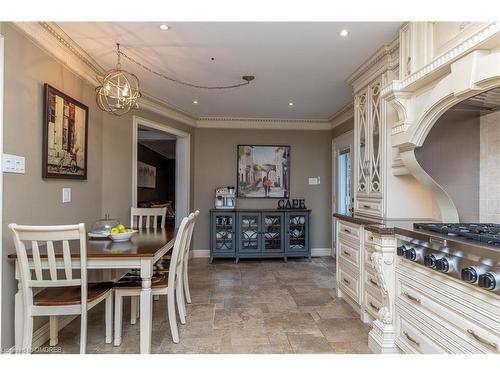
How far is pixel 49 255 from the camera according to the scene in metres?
1.91

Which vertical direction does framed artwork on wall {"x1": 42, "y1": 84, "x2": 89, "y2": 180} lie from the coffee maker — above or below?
above

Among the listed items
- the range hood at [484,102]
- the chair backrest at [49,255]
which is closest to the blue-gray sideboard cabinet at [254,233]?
the chair backrest at [49,255]

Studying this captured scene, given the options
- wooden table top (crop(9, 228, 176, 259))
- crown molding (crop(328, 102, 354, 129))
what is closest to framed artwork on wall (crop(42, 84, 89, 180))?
wooden table top (crop(9, 228, 176, 259))

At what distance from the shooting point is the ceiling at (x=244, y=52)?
2.45 metres

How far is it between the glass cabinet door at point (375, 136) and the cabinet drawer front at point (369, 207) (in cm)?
12

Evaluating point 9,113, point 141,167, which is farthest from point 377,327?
point 141,167

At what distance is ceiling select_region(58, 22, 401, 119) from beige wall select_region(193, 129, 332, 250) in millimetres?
1385

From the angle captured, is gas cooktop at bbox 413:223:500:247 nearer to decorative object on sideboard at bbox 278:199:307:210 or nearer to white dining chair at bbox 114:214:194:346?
white dining chair at bbox 114:214:194:346

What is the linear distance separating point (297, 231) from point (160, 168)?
628cm

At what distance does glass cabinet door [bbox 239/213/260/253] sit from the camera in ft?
17.5

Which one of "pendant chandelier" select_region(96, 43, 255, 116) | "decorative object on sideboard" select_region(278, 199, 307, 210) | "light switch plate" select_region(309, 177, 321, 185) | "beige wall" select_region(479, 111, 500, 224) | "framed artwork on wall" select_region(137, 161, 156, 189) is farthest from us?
"framed artwork on wall" select_region(137, 161, 156, 189)
